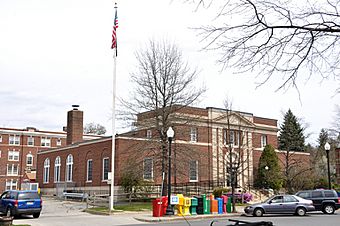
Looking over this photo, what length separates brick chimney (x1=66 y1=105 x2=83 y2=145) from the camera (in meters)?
54.6

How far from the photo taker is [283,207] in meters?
26.5

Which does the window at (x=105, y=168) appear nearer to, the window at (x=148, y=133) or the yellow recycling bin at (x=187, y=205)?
the window at (x=148, y=133)

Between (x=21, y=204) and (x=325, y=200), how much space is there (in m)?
19.4

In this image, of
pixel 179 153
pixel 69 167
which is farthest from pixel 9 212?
pixel 69 167

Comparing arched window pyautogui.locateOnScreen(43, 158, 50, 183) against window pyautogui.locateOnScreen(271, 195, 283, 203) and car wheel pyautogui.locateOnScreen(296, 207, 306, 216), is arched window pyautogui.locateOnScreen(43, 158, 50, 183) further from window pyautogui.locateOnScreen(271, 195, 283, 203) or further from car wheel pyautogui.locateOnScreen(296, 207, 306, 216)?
car wheel pyautogui.locateOnScreen(296, 207, 306, 216)

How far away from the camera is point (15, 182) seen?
3329 inches

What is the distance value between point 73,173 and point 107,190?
9.74 meters

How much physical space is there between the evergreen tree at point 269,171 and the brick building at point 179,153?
142 centimetres

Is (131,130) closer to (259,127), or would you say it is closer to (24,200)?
(24,200)

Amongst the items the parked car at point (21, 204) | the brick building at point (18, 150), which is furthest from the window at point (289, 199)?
the brick building at point (18, 150)

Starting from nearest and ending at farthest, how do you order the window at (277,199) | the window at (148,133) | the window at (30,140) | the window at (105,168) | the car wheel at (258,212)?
the car wheel at (258,212), the window at (277,199), the window at (148,133), the window at (105,168), the window at (30,140)

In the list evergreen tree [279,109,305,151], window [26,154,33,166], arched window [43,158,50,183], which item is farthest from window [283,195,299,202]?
window [26,154,33,166]

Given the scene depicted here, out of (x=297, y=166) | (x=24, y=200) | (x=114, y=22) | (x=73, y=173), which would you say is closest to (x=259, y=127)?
(x=297, y=166)

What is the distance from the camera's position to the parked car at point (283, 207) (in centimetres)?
2627
